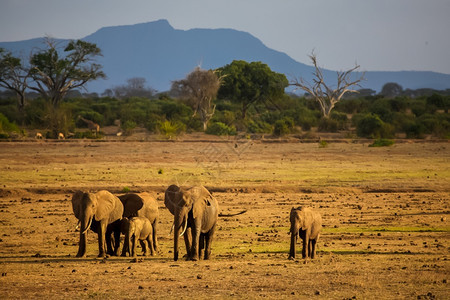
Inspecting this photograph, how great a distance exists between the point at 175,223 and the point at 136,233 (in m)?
1.00

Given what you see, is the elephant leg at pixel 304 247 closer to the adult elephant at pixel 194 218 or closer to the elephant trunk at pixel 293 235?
the elephant trunk at pixel 293 235

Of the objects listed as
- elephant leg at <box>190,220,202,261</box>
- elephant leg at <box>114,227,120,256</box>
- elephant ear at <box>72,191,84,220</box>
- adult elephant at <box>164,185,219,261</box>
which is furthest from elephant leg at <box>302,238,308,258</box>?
elephant ear at <box>72,191,84,220</box>

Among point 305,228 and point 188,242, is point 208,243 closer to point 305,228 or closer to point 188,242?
point 188,242

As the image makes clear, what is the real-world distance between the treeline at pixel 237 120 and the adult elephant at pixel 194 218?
3203 cm

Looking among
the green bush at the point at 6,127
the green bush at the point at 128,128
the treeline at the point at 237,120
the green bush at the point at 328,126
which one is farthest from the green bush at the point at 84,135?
the green bush at the point at 328,126

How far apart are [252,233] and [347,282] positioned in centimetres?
516

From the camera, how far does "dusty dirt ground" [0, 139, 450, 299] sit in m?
9.67

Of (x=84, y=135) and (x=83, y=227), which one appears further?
(x=84, y=135)

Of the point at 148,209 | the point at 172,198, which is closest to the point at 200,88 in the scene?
the point at 148,209

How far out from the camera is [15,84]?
210ft

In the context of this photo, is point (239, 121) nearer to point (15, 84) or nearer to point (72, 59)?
point (72, 59)

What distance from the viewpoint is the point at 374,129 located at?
48344 mm

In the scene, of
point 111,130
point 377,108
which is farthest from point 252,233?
point 377,108

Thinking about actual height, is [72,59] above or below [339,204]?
above
